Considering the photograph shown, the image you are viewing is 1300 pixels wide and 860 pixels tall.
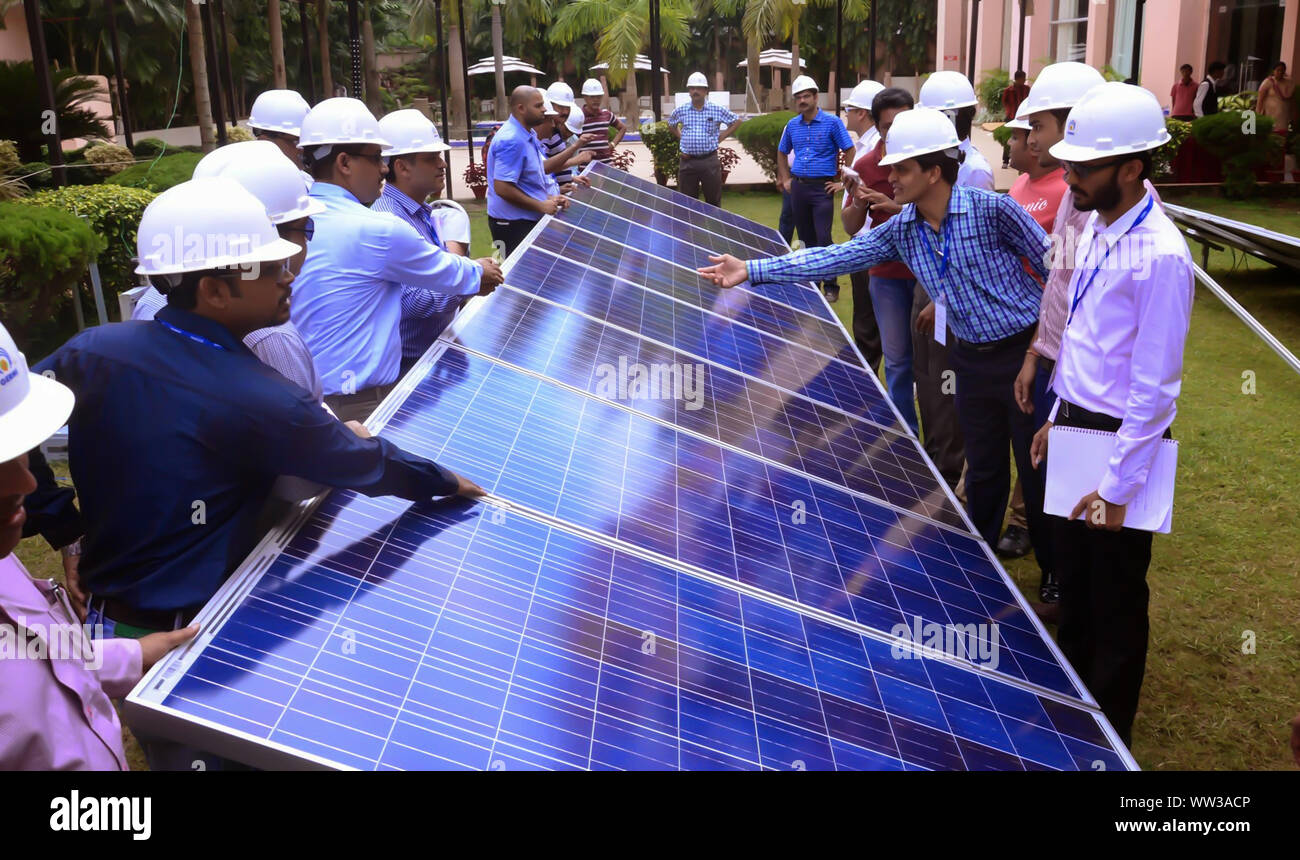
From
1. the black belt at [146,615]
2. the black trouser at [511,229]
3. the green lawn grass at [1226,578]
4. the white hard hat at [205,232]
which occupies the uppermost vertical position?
the white hard hat at [205,232]

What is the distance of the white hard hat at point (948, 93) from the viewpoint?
682 cm

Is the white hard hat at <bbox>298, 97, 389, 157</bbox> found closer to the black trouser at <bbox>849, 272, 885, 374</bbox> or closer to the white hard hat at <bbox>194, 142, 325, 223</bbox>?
the white hard hat at <bbox>194, 142, 325, 223</bbox>

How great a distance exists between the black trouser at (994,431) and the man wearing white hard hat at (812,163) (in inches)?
260

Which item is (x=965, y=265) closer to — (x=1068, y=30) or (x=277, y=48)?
(x=277, y=48)

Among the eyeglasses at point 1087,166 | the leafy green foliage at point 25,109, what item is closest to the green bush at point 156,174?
the leafy green foliage at point 25,109

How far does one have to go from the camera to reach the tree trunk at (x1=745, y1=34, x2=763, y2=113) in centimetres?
3847

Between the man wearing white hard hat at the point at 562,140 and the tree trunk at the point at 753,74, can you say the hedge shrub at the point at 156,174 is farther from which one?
the tree trunk at the point at 753,74

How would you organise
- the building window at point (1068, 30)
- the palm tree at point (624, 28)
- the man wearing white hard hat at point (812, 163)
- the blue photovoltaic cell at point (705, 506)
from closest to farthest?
the blue photovoltaic cell at point (705, 506) < the man wearing white hard hat at point (812, 163) < the building window at point (1068, 30) < the palm tree at point (624, 28)

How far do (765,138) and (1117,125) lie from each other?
20.6 meters

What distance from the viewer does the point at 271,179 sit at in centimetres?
349

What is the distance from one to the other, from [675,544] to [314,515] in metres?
1.04

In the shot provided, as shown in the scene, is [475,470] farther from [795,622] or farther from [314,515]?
[795,622]

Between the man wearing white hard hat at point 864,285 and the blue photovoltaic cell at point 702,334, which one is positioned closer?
the blue photovoltaic cell at point 702,334

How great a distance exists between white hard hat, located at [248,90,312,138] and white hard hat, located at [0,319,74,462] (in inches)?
193
